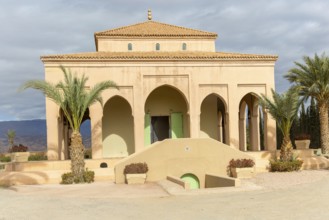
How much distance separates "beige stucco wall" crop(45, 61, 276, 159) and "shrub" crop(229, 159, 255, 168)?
22.6 ft

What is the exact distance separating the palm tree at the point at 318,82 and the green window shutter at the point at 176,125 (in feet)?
26.9

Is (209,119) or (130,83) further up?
(130,83)

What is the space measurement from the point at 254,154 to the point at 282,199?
12.1 m

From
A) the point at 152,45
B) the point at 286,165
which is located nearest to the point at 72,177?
the point at 286,165

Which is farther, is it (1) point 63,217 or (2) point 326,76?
(2) point 326,76

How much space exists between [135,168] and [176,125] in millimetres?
11022

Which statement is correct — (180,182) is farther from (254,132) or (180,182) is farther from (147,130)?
(254,132)

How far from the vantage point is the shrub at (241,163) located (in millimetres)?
20391

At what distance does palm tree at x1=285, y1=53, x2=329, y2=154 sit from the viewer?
27.1 meters

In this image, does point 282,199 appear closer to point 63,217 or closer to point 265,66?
point 63,217

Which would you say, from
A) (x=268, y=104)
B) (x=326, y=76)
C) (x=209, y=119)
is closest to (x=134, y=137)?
(x=209, y=119)

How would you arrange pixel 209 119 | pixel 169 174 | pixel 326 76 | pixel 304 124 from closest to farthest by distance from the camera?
pixel 169 174 < pixel 326 76 < pixel 209 119 < pixel 304 124

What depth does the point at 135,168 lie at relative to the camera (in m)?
19.4

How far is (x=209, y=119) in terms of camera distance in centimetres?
3081
